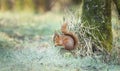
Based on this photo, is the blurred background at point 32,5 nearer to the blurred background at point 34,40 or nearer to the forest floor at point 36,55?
the blurred background at point 34,40

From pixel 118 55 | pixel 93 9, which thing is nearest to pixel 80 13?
pixel 93 9

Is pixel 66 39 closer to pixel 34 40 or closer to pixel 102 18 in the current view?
pixel 102 18

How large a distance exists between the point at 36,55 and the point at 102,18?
3.55 feet

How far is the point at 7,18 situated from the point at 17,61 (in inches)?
134

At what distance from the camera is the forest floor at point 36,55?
585 cm

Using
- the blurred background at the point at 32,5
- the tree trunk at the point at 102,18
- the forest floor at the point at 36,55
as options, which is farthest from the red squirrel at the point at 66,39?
the blurred background at the point at 32,5

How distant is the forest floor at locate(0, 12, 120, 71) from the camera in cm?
585

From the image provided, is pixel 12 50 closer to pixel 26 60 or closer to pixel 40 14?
pixel 26 60

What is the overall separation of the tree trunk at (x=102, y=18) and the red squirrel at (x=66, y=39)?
1.04 ft

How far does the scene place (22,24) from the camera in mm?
8969

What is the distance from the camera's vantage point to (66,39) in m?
6.40

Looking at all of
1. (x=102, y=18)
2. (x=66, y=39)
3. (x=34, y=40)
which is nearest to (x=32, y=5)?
(x=34, y=40)

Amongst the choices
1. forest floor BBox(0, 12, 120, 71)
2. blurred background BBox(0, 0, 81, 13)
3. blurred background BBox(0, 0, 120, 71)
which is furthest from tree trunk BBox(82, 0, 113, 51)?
blurred background BBox(0, 0, 81, 13)

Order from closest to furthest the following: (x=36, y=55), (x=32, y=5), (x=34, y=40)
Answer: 1. (x=36, y=55)
2. (x=34, y=40)
3. (x=32, y=5)
